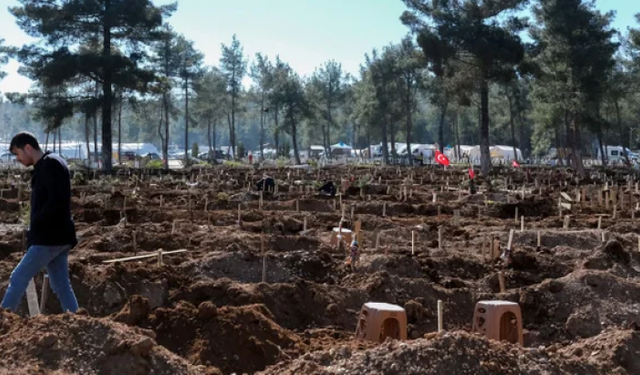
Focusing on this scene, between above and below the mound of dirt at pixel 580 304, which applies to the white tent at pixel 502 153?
above

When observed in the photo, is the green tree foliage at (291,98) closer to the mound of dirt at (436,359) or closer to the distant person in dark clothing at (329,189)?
the distant person in dark clothing at (329,189)

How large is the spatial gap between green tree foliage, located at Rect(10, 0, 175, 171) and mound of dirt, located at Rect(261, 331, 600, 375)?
33969 millimetres

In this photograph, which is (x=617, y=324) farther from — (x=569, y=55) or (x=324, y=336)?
(x=569, y=55)

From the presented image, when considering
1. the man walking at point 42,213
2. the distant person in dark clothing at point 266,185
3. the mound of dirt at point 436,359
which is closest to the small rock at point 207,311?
the man walking at point 42,213

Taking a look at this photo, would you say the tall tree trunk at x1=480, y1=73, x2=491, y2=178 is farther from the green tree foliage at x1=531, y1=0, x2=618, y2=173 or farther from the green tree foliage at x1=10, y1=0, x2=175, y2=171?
the green tree foliage at x1=10, y1=0, x2=175, y2=171

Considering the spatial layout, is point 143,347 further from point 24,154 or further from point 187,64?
point 187,64

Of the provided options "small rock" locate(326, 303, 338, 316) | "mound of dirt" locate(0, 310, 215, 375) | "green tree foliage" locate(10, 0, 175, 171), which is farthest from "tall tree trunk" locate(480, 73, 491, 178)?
"mound of dirt" locate(0, 310, 215, 375)

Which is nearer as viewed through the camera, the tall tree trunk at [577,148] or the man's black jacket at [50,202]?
the man's black jacket at [50,202]

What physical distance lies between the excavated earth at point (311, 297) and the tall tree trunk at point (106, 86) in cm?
2073

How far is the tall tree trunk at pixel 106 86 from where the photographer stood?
3773cm

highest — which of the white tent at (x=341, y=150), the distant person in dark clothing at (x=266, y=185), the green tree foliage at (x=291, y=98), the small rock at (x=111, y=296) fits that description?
the green tree foliage at (x=291, y=98)

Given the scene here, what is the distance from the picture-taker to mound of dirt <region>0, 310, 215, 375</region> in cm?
512

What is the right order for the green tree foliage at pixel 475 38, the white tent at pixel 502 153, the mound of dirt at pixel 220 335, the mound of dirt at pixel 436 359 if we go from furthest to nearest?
the white tent at pixel 502 153 → the green tree foliage at pixel 475 38 → the mound of dirt at pixel 220 335 → the mound of dirt at pixel 436 359

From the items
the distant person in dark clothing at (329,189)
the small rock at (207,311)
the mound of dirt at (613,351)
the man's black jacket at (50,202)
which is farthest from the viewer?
the distant person in dark clothing at (329,189)
